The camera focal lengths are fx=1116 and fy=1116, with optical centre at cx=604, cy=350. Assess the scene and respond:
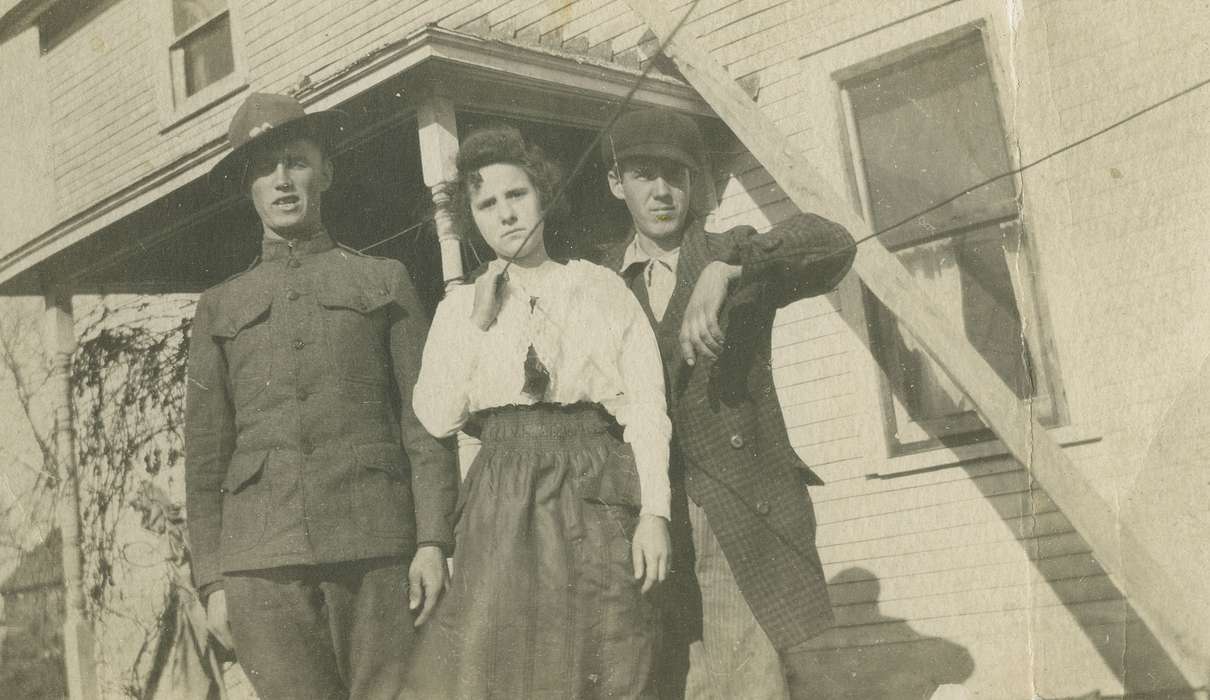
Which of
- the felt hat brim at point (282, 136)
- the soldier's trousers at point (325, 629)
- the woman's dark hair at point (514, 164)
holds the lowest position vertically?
the soldier's trousers at point (325, 629)

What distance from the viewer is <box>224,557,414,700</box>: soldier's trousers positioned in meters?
2.34

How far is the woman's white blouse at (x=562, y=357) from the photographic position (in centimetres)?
238

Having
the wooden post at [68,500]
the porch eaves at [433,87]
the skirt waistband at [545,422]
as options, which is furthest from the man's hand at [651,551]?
the wooden post at [68,500]

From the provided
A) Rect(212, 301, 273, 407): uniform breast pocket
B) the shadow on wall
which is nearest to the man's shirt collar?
Rect(212, 301, 273, 407): uniform breast pocket

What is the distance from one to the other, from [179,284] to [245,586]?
2074 mm

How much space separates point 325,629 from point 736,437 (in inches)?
38.0

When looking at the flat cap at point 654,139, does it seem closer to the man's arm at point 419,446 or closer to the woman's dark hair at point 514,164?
the woman's dark hair at point 514,164

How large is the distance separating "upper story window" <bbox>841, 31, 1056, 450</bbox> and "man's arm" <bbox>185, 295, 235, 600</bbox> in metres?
1.87

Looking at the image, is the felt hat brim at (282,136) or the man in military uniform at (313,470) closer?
the man in military uniform at (313,470)

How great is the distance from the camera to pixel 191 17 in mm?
4551

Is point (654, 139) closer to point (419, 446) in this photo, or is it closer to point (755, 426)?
point (755, 426)

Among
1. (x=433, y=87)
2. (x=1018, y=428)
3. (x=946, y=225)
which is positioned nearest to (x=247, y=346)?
(x=433, y=87)

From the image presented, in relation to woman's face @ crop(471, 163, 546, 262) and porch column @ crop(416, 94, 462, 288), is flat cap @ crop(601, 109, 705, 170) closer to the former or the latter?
woman's face @ crop(471, 163, 546, 262)

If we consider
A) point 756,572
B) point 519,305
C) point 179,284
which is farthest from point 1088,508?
point 179,284
